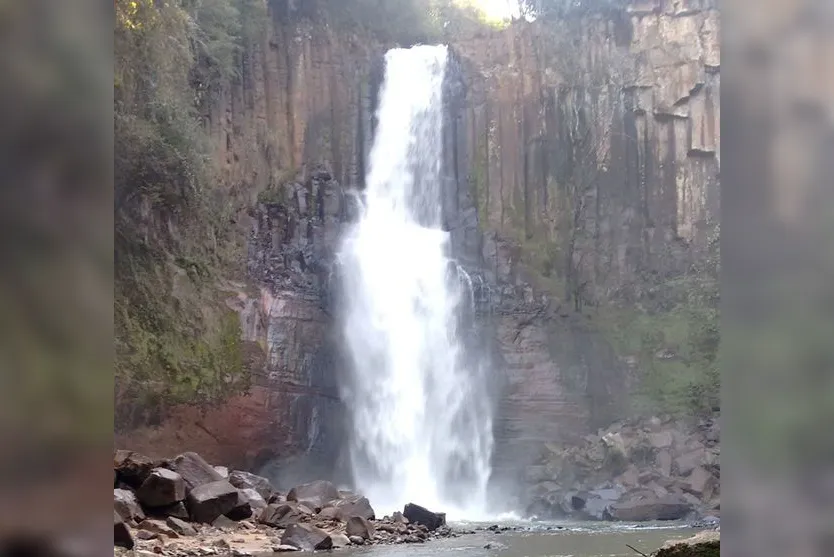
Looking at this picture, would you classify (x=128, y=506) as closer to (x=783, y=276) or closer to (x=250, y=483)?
(x=250, y=483)

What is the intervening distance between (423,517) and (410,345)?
941 centimetres

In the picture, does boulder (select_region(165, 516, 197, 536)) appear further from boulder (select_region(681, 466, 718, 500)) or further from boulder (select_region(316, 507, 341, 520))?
boulder (select_region(681, 466, 718, 500))

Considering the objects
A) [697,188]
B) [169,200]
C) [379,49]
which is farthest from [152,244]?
[697,188]

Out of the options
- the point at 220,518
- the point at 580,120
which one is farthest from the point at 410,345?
the point at 220,518

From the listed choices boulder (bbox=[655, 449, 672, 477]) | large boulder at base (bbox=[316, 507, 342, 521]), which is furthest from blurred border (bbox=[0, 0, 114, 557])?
boulder (bbox=[655, 449, 672, 477])

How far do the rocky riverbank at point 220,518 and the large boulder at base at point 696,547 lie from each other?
772 centimetres

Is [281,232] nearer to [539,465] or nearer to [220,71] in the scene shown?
[220,71]

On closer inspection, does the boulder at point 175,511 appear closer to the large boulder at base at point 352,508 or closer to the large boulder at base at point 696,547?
the large boulder at base at point 352,508

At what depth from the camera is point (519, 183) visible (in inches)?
1265

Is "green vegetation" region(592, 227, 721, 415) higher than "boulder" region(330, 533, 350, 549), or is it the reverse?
"green vegetation" region(592, 227, 721, 415)

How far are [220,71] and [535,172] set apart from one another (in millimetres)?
11485

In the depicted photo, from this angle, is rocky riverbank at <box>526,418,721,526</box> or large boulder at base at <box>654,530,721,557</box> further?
rocky riverbank at <box>526,418,721,526</box>

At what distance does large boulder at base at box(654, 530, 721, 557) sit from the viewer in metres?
7.18

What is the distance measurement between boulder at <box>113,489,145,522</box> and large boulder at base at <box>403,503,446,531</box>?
6.01m
